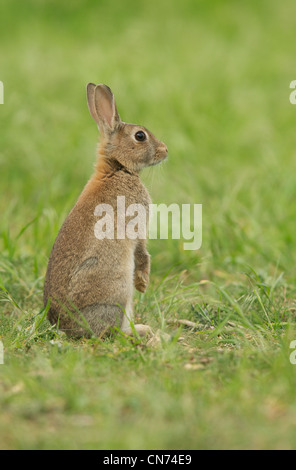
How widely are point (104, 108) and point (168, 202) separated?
2.26 meters

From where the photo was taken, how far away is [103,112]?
4938mm

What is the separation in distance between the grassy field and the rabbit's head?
0.40 m

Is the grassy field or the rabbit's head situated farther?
the rabbit's head

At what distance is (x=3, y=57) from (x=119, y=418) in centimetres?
969

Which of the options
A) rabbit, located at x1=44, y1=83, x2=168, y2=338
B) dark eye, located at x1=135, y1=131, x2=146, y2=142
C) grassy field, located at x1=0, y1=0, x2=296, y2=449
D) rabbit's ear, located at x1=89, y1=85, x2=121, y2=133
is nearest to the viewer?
grassy field, located at x1=0, y1=0, x2=296, y2=449

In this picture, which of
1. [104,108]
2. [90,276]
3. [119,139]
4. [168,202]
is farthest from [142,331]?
[168,202]

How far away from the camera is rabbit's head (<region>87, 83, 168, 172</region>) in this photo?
4949mm

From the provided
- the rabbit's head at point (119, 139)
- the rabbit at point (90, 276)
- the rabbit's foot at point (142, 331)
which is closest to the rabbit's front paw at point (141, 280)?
the rabbit at point (90, 276)

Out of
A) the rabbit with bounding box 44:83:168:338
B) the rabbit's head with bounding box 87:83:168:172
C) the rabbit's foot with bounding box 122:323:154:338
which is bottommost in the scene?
the rabbit's foot with bounding box 122:323:154:338

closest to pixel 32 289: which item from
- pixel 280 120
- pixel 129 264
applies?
pixel 129 264

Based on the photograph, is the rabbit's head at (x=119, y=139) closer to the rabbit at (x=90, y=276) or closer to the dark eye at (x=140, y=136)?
the dark eye at (x=140, y=136)

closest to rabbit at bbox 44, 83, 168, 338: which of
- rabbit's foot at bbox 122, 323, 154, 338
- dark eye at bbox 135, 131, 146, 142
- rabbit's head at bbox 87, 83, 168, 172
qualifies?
rabbit's foot at bbox 122, 323, 154, 338

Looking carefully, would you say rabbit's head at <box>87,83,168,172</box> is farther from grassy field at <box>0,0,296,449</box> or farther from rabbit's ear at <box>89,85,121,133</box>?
grassy field at <box>0,0,296,449</box>

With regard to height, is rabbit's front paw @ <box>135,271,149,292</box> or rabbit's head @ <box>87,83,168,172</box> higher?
rabbit's head @ <box>87,83,168,172</box>
